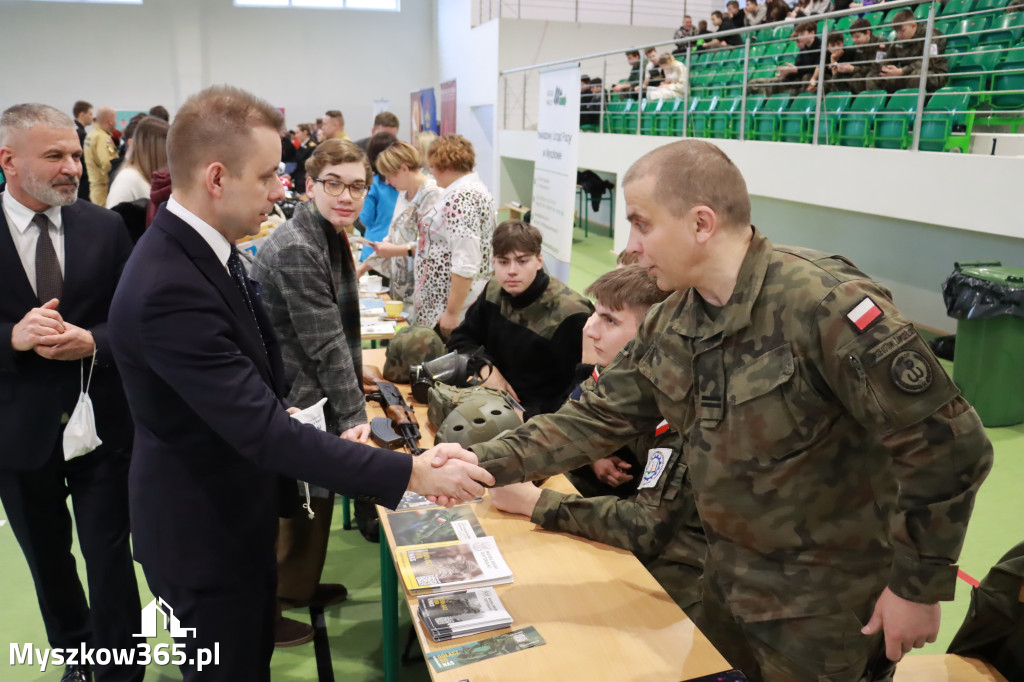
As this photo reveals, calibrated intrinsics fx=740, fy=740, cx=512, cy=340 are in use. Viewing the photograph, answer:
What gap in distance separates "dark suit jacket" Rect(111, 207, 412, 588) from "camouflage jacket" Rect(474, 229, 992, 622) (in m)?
0.71

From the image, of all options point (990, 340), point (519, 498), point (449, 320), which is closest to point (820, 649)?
point (519, 498)

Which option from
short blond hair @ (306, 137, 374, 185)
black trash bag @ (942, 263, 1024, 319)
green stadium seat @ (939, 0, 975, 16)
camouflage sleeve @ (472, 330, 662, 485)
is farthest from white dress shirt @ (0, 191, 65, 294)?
green stadium seat @ (939, 0, 975, 16)

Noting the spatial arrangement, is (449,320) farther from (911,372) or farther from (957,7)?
(957,7)

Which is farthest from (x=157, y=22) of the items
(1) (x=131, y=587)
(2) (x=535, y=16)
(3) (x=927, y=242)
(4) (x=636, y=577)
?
(4) (x=636, y=577)

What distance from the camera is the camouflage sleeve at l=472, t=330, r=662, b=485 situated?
1.95 metres

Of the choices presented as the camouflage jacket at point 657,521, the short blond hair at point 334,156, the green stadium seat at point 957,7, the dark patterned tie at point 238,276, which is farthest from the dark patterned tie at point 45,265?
the green stadium seat at point 957,7

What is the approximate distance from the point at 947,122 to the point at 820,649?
4.83m

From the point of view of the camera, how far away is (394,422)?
289 centimetres

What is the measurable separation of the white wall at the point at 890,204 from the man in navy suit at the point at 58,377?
2785 mm

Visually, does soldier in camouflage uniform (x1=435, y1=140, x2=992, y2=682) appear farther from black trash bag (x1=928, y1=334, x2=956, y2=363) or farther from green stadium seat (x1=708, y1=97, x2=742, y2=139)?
green stadium seat (x1=708, y1=97, x2=742, y2=139)

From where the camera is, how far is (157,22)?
1703cm

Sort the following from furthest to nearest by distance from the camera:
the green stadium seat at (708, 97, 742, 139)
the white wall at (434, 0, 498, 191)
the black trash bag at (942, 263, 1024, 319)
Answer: the white wall at (434, 0, 498, 191) < the green stadium seat at (708, 97, 742, 139) < the black trash bag at (942, 263, 1024, 319)

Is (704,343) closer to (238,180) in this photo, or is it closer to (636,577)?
(636,577)

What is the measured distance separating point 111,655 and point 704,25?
11172mm
